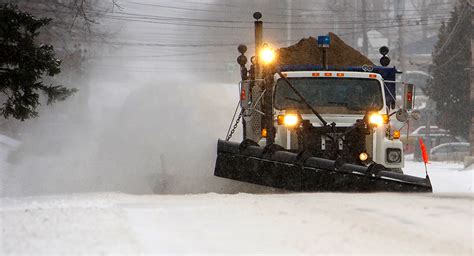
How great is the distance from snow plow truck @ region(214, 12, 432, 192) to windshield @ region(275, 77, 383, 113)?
16 millimetres

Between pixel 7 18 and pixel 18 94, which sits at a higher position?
pixel 7 18

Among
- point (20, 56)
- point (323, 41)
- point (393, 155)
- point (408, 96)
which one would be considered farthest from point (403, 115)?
point (20, 56)

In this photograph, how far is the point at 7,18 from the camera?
13.5 m

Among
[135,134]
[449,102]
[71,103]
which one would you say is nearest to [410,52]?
[449,102]

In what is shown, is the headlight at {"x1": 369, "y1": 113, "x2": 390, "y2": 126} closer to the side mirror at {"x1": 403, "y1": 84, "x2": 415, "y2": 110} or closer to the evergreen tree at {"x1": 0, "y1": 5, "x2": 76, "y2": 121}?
the side mirror at {"x1": 403, "y1": 84, "x2": 415, "y2": 110}

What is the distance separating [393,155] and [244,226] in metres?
5.36

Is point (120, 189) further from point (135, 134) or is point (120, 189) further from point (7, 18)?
point (135, 134)

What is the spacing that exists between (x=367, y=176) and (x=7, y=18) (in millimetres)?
6826

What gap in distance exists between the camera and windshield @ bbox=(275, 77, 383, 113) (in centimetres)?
1245

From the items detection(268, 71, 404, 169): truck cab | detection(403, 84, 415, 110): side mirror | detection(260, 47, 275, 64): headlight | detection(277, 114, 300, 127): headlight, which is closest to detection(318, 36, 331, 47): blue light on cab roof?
detection(268, 71, 404, 169): truck cab

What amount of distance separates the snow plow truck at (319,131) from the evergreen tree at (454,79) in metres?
31.5

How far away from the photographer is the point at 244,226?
7.33 meters

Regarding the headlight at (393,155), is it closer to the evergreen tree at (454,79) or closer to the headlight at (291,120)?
the headlight at (291,120)

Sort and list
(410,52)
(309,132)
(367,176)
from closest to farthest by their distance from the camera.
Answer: (367,176)
(309,132)
(410,52)
